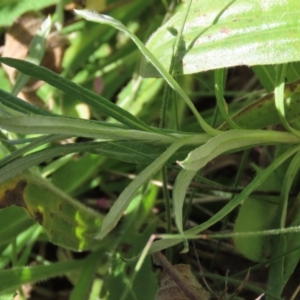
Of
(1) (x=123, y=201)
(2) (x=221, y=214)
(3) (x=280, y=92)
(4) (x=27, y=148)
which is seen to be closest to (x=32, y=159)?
(4) (x=27, y=148)

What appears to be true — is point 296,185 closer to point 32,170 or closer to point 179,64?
point 179,64

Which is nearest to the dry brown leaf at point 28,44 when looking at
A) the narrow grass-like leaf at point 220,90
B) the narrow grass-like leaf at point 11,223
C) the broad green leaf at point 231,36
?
the narrow grass-like leaf at point 11,223

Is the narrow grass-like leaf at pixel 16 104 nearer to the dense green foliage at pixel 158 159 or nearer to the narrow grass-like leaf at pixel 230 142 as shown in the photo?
the dense green foliage at pixel 158 159

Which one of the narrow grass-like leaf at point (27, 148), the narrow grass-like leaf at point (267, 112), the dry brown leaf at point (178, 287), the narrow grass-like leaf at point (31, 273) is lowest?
the dry brown leaf at point (178, 287)

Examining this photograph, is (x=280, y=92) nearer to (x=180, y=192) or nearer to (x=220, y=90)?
(x=220, y=90)

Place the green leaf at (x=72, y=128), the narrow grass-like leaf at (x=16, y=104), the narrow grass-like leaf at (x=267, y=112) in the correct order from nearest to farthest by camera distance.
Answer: the green leaf at (x=72, y=128)
the narrow grass-like leaf at (x=16, y=104)
the narrow grass-like leaf at (x=267, y=112)

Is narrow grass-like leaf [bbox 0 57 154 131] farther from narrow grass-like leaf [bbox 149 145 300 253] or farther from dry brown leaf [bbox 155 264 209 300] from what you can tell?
dry brown leaf [bbox 155 264 209 300]
